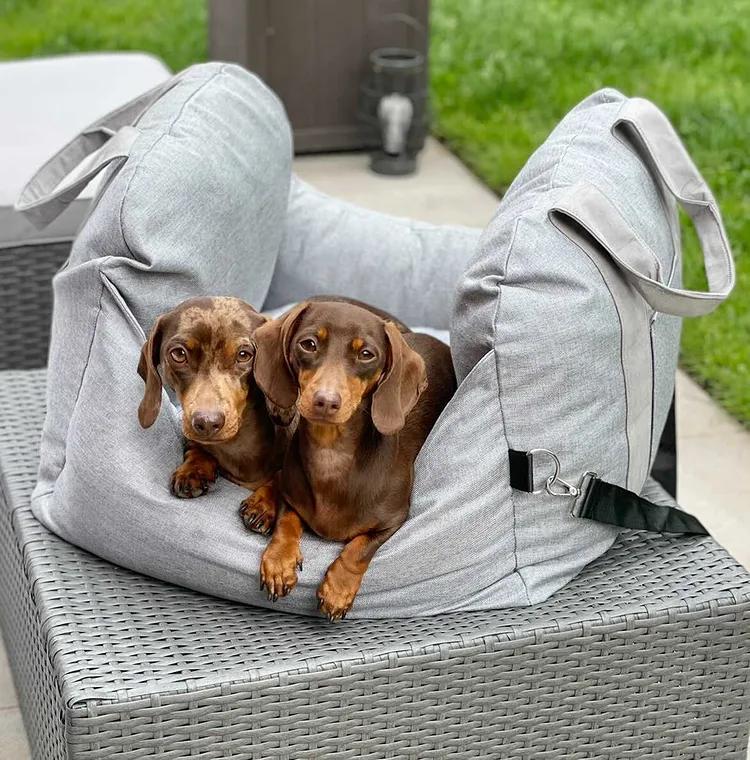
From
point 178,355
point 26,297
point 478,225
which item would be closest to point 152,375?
point 178,355

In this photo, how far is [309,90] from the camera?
5.41 m

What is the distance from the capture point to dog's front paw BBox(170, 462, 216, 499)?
211 centimetres

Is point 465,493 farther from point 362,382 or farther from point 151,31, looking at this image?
point 151,31

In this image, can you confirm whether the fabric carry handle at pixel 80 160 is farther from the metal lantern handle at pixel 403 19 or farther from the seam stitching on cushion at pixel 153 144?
the metal lantern handle at pixel 403 19

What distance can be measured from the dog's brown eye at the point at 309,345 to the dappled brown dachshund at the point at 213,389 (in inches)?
4.2

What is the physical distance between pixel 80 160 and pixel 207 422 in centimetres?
92

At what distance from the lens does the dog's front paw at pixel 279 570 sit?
2008 millimetres

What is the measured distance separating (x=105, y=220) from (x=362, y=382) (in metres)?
0.60

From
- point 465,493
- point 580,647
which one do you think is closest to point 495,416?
point 465,493

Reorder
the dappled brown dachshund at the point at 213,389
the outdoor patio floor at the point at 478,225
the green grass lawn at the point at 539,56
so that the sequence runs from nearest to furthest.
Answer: the dappled brown dachshund at the point at 213,389 → the outdoor patio floor at the point at 478,225 → the green grass lawn at the point at 539,56

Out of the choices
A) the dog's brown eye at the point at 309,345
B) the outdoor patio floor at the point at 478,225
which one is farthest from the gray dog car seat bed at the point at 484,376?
the outdoor patio floor at the point at 478,225

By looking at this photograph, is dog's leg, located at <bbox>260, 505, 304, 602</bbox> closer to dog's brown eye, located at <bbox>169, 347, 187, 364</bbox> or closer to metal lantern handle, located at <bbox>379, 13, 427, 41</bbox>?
dog's brown eye, located at <bbox>169, 347, 187, 364</bbox>

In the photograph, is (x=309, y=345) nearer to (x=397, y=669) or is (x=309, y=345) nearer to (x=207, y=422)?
(x=207, y=422)

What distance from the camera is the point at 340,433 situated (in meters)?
2.02
